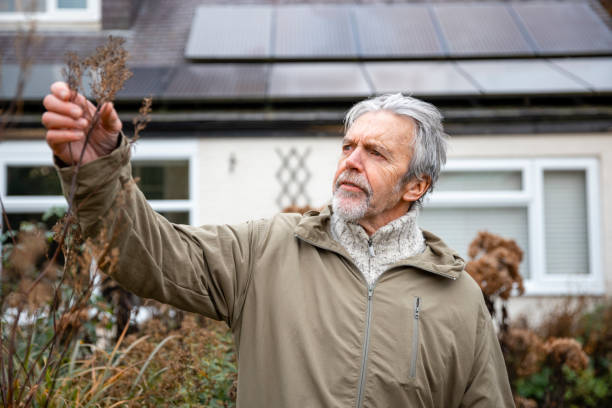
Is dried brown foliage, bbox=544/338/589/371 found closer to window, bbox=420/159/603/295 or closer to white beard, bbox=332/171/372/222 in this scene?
white beard, bbox=332/171/372/222

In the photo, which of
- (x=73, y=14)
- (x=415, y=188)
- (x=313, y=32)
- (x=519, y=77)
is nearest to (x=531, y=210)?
(x=519, y=77)

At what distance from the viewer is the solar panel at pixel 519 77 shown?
5.93 m

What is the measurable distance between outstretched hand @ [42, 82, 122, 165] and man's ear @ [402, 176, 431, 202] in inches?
41.1

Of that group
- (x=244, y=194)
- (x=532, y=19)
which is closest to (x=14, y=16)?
(x=244, y=194)

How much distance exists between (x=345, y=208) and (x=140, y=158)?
4696 mm

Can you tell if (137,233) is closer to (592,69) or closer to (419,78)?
(419,78)

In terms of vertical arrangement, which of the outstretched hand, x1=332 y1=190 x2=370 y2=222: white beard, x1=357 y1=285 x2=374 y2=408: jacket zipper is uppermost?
the outstretched hand

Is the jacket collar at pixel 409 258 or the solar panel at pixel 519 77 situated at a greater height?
the solar panel at pixel 519 77

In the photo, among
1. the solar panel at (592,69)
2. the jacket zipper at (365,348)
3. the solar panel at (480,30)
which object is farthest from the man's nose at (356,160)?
the solar panel at (480,30)

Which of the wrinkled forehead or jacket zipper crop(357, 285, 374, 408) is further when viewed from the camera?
the wrinkled forehead

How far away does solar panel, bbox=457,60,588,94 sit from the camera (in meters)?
5.93

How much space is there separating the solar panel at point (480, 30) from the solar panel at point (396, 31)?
0.22 meters

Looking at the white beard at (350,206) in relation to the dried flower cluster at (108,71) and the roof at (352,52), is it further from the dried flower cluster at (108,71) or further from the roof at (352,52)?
the roof at (352,52)

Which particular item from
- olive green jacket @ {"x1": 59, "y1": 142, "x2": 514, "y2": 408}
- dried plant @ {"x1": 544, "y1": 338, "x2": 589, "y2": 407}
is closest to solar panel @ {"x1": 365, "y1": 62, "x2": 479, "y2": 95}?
dried plant @ {"x1": 544, "y1": 338, "x2": 589, "y2": 407}
